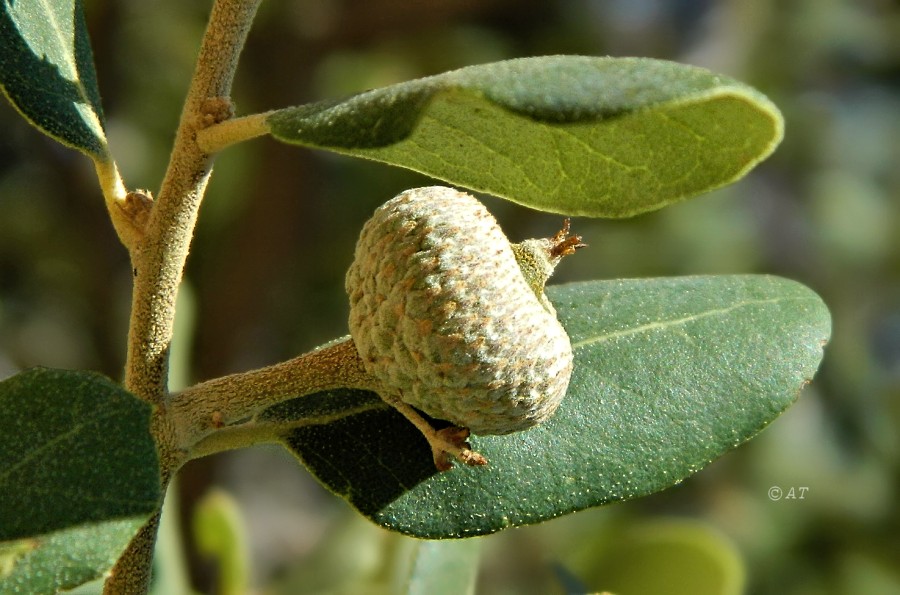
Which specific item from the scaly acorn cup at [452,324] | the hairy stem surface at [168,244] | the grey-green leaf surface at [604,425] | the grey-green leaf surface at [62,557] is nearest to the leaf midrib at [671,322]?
the grey-green leaf surface at [604,425]

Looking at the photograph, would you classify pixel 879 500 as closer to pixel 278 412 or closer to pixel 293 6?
pixel 293 6

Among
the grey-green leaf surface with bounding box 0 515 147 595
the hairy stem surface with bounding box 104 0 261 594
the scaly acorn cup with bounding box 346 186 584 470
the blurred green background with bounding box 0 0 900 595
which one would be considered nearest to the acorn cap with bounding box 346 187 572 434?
the scaly acorn cup with bounding box 346 186 584 470

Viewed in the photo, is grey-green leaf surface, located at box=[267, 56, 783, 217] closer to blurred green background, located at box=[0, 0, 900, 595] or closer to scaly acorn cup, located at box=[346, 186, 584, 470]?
scaly acorn cup, located at box=[346, 186, 584, 470]

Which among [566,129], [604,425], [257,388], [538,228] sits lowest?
[538,228]

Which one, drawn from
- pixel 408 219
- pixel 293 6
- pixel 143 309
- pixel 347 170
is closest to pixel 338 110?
pixel 408 219

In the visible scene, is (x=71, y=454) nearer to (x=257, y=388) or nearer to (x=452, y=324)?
(x=257, y=388)

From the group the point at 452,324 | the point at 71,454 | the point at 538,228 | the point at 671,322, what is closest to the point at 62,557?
the point at 71,454

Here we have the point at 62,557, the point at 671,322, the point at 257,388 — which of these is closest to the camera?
the point at 62,557
